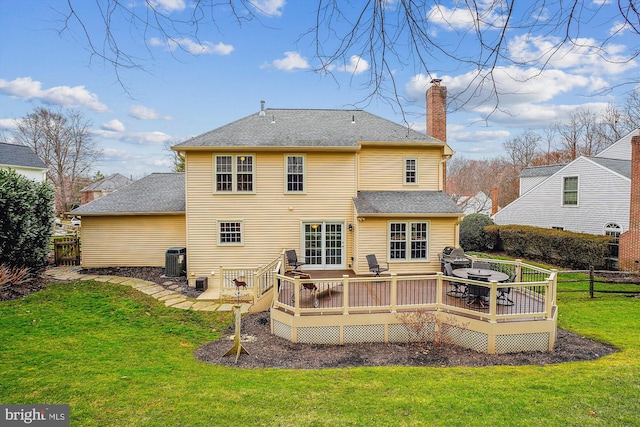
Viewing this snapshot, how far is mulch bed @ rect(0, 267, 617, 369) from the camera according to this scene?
6930 mm

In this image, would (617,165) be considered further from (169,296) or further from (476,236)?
(169,296)

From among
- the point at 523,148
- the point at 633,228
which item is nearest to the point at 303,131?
the point at 633,228

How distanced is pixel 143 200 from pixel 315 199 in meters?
8.62

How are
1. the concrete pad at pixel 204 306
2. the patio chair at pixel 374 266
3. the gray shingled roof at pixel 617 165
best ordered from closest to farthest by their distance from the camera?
the concrete pad at pixel 204 306, the patio chair at pixel 374 266, the gray shingled roof at pixel 617 165

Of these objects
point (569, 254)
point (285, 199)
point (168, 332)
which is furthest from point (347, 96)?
point (569, 254)

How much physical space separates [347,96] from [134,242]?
1541cm

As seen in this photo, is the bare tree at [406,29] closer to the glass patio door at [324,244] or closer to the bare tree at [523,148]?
the glass patio door at [324,244]

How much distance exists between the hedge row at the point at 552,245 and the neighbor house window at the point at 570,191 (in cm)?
211

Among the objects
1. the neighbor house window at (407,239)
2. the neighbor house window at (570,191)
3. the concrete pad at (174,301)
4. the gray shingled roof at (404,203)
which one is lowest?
the concrete pad at (174,301)

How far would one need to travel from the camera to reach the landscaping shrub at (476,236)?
23.0 metres

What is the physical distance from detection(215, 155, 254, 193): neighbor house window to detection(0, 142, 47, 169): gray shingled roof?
2292cm

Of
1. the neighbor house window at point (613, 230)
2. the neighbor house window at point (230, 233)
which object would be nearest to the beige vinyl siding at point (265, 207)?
the neighbor house window at point (230, 233)

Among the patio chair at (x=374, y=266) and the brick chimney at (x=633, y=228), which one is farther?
the brick chimney at (x=633, y=228)

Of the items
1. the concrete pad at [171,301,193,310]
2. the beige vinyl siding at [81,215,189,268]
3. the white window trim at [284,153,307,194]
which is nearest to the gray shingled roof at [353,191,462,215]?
the white window trim at [284,153,307,194]
